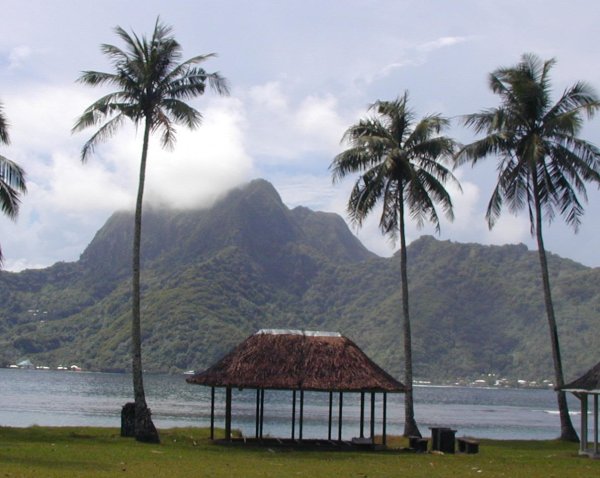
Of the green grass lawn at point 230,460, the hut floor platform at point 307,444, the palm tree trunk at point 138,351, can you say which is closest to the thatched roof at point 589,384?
the green grass lawn at point 230,460

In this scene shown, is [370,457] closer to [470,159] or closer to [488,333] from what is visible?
[470,159]

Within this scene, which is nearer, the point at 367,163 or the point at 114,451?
the point at 114,451

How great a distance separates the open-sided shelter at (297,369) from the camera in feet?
88.4

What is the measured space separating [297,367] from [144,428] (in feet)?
16.4

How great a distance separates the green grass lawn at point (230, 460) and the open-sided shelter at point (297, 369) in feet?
6.22

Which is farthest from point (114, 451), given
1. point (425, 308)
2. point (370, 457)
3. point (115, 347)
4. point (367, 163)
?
point (425, 308)

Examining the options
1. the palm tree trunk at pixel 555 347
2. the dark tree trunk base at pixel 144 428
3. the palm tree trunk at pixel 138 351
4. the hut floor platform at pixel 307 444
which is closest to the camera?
the dark tree trunk base at pixel 144 428

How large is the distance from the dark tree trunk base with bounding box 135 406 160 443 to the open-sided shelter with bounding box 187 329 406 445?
6.30 ft

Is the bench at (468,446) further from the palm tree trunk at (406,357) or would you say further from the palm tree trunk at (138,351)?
the palm tree trunk at (138,351)

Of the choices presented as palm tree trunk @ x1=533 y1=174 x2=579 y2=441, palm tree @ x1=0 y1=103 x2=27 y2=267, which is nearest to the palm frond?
palm tree @ x1=0 y1=103 x2=27 y2=267

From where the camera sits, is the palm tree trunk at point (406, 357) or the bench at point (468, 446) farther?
the palm tree trunk at point (406, 357)

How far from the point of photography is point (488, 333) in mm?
197500

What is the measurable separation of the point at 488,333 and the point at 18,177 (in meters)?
177

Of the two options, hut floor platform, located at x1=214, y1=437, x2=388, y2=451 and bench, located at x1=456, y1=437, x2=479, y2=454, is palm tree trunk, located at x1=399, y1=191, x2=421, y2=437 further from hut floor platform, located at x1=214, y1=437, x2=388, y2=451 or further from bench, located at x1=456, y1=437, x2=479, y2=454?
hut floor platform, located at x1=214, y1=437, x2=388, y2=451
